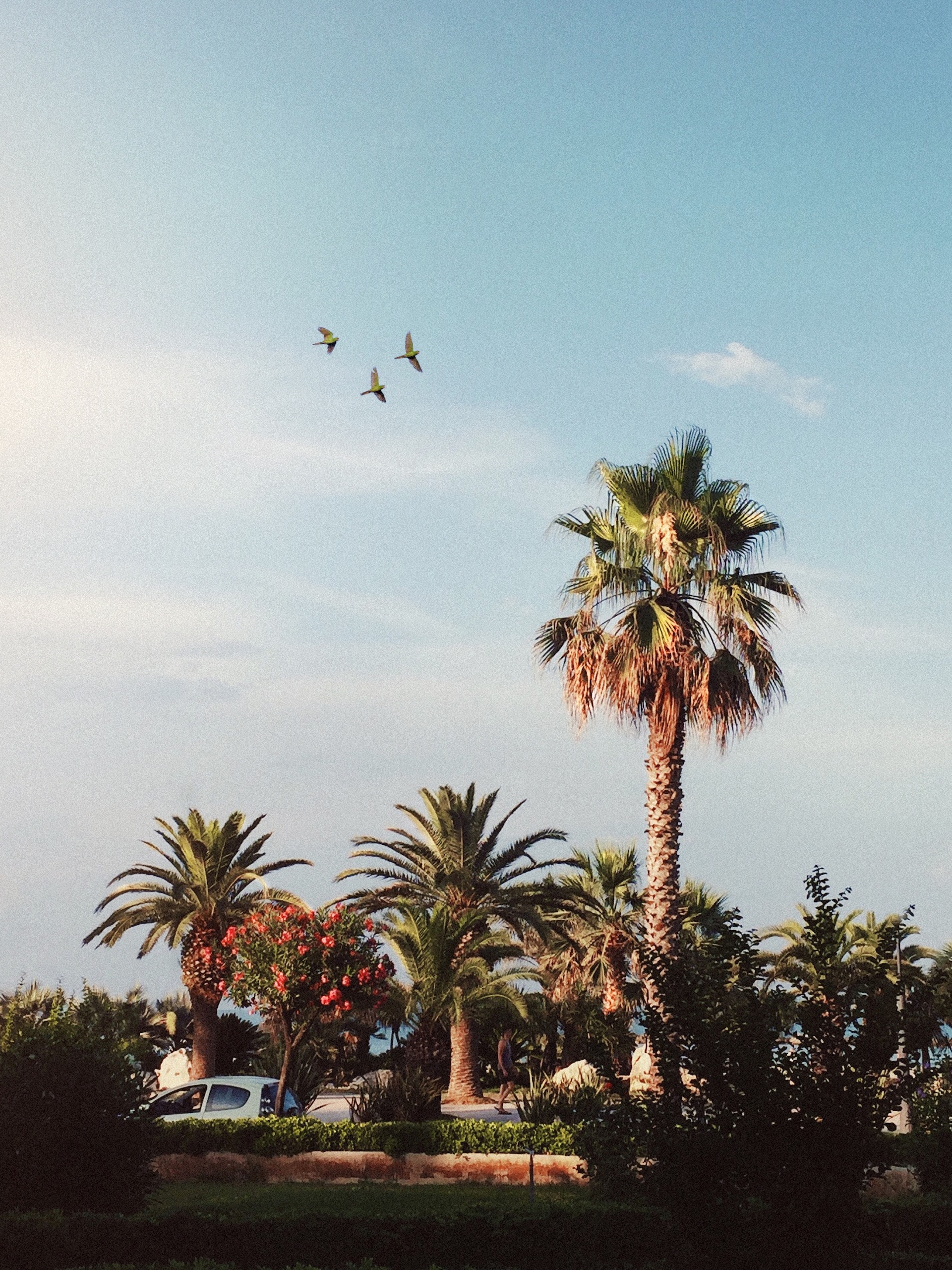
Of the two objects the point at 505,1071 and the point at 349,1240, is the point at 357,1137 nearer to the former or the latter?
the point at 349,1240

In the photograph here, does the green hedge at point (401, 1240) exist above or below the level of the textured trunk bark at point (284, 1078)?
below

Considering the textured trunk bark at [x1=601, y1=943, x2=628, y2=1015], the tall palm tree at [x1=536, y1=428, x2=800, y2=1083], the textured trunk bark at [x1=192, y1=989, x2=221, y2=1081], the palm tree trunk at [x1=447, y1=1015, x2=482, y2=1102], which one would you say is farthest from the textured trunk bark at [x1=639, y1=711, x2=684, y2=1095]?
the textured trunk bark at [x1=192, y1=989, x2=221, y2=1081]

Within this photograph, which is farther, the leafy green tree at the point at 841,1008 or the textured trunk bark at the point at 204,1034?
the textured trunk bark at the point at 204,1034

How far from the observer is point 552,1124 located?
20.2 m

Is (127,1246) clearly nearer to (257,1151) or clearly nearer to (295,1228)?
(295,1228)

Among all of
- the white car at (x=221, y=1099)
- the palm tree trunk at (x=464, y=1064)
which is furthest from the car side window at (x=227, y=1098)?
the palm tree trunk at (x=464, y=1064)

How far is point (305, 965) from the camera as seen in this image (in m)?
24.5

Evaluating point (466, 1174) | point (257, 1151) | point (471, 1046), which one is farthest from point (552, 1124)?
point (471, 1046)

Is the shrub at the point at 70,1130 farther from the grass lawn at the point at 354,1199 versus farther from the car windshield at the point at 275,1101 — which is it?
the car windshield at the point at 275,1101

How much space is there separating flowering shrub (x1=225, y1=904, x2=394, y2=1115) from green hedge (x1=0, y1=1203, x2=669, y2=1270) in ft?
A: 39.9

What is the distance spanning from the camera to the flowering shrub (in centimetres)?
2453

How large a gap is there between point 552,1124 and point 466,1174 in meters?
1.52

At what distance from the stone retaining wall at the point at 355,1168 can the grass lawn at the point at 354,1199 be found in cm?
25

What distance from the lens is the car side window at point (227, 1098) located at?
22266mm
